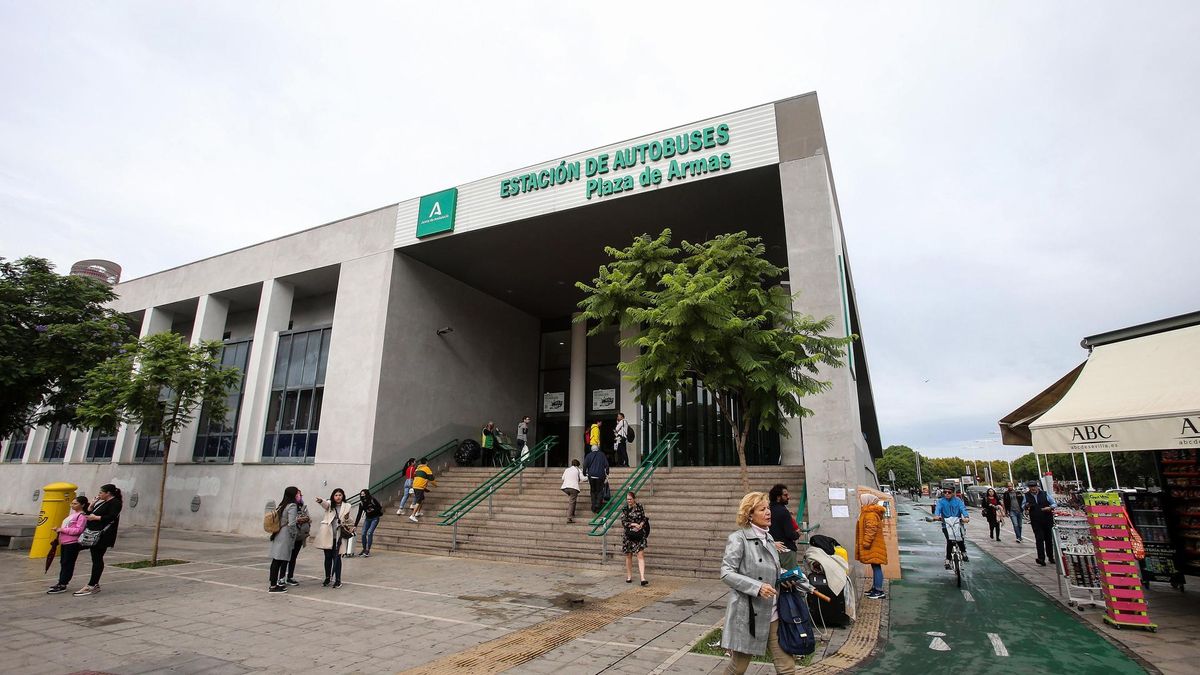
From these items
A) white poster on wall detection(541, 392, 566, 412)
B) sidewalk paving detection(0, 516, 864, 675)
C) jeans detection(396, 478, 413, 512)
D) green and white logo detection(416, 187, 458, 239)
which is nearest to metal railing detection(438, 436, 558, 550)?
jeans detection(396, 478, 413, 512)

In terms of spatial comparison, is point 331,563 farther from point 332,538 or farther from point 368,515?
point 368,515

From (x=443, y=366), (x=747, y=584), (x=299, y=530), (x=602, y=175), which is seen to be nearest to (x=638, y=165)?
(x=602, y=175)

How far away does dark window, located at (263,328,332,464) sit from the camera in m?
19.1

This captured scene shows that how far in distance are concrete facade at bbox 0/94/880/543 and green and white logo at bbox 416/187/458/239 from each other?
449 mm

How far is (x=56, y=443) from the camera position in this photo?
2670 centimetres

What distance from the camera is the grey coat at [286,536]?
29.3 ft

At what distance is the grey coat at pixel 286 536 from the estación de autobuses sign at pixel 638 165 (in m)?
10.9

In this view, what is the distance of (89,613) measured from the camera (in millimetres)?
7418

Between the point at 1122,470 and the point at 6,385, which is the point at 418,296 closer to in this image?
the point at 6,385

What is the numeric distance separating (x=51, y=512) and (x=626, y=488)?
12507 mm

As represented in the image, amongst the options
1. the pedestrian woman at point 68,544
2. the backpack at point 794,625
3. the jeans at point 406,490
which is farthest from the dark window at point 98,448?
the backpack at point 794,625

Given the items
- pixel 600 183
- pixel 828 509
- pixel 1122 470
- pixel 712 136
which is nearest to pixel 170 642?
pixel 828 509

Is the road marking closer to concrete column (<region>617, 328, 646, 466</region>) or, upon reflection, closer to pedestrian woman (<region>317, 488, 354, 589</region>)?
pedestrian woman (<region>317, 488, 354, 589</region>)

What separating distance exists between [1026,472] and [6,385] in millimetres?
133790
